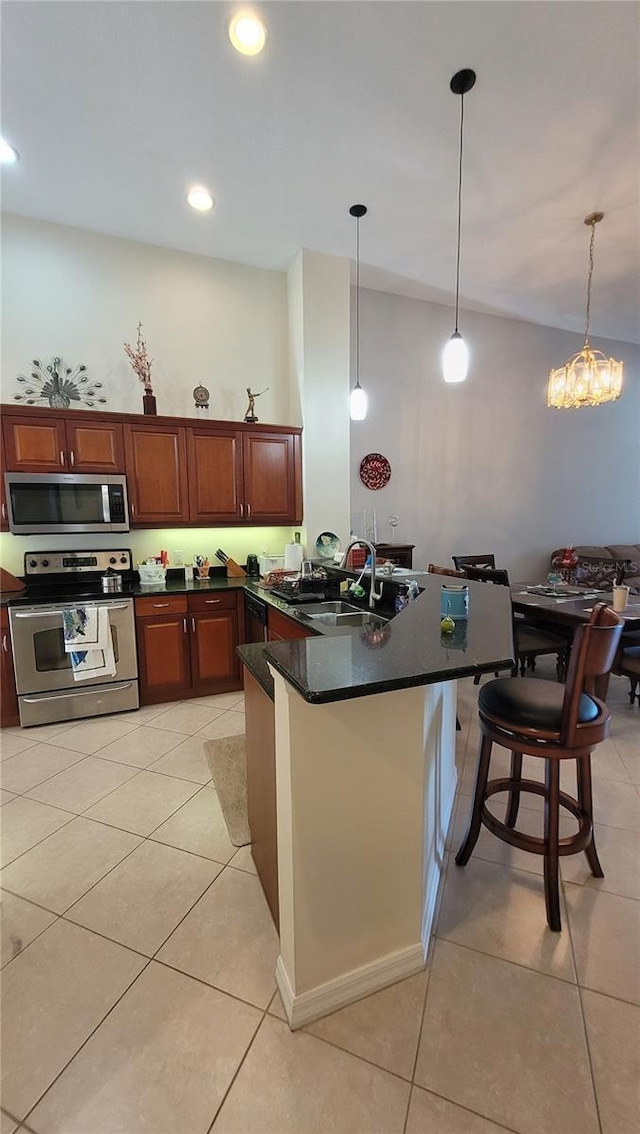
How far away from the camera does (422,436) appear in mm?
4836

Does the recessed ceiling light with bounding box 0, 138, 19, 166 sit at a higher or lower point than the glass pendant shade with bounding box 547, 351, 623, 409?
higher

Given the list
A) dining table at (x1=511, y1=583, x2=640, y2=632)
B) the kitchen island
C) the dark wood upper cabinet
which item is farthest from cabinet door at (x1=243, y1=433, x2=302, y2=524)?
the kitchen island

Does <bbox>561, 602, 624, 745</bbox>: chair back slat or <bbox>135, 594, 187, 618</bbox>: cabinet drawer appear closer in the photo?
<bbox>561, 602, 624, 745</bbox>: chair back slat

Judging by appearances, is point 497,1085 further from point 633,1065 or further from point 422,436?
point 422,436

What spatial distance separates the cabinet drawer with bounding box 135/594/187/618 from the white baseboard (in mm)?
2344

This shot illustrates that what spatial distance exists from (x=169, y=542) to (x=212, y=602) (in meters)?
0.80

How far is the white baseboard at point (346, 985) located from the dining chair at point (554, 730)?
0.51 m

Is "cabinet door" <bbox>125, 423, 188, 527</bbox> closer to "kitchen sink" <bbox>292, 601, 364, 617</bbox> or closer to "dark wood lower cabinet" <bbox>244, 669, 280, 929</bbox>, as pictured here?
"kitchen sink" <bbox>292, 601, 364, 617</bbox>

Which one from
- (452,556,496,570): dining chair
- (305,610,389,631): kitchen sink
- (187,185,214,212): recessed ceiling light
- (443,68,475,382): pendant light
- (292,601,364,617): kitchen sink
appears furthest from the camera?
(452,556,496,570): dining chair

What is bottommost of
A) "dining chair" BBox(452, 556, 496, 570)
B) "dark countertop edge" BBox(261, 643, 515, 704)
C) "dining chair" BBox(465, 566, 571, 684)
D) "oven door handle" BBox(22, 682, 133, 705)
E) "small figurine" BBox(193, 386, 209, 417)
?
"oven door handle" BBox(22, 682, 133, 705)

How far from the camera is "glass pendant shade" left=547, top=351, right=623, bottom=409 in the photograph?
12.1 ft

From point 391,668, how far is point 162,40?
9.68 feet

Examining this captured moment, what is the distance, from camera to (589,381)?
3.74 metres

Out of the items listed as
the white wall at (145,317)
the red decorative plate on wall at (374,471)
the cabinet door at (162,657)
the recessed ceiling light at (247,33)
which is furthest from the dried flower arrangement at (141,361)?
the red decorative plate on wall at (374,471)
